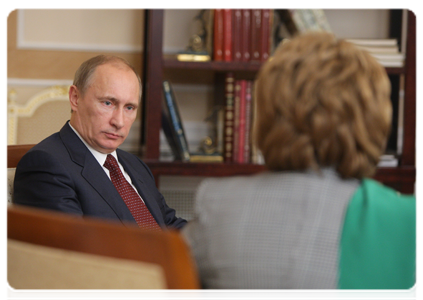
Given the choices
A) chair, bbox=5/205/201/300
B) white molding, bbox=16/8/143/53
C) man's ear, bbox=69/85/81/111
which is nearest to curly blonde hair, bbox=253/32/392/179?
chair, bbox=5/205/201/300

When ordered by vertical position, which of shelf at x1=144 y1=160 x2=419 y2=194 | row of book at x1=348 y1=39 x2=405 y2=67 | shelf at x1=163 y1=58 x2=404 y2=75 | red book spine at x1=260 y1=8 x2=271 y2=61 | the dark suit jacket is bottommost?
shelf at x1=144 y1=160 x2=419 y2=194

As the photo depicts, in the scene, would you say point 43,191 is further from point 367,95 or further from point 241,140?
point 241,140

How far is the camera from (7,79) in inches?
103

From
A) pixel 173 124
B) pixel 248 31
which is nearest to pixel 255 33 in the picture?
pixel 248 31

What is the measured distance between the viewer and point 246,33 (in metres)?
2.39

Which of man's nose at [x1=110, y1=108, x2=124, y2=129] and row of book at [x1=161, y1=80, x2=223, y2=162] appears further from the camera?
row of book at [x1=161, y1=80, x2=223, y2=162]

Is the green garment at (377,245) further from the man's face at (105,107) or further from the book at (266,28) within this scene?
the book at (266,28)

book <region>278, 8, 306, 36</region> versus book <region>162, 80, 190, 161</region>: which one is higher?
book <region>278, 8, 306, 36</region>

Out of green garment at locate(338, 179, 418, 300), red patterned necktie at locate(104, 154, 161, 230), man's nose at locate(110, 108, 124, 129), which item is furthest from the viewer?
man's nose at locate(110, 108, 124, 129)

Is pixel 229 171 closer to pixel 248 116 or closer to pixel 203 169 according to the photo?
pixel 203 169

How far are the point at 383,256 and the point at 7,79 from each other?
93.1 inches

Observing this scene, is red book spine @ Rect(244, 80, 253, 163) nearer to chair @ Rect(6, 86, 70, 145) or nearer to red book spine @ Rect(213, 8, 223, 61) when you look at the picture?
red book spine @ Rect(213, 8, 223, 61)

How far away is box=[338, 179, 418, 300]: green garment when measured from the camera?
747 mm

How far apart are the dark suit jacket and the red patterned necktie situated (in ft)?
0.13
